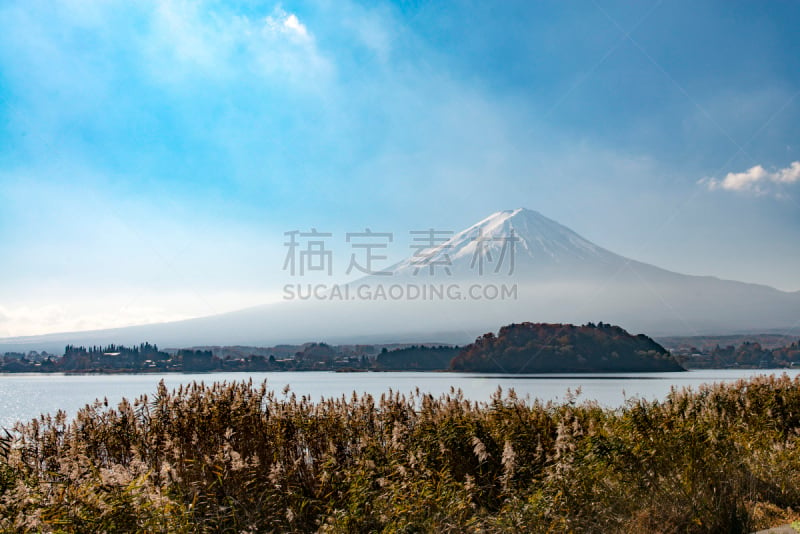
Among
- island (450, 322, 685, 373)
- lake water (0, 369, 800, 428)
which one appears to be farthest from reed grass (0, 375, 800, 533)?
island (450, 322, 685, 373)

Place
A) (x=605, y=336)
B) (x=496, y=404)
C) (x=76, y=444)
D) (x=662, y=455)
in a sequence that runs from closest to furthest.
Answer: (x=76, y=444), (x=662, y=455), (x=496, y=404), (x=605, y=336)

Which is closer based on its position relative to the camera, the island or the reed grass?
the reed grass

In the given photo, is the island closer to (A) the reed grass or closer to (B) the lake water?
(B) the lake water

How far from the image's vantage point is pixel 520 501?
16.0ft

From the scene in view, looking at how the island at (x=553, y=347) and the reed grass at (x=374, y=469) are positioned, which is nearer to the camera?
the reed grass at (x=374, y=469)

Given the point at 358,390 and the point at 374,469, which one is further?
the point at 358,390

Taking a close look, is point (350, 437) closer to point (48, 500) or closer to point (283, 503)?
point (283, 503)

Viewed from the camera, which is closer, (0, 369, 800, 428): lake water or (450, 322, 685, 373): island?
(0, 369, 800, 428): lake water

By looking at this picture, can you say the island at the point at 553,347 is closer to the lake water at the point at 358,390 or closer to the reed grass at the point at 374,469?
the lake water at the point at 358,390

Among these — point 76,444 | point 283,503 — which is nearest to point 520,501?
point 283,503

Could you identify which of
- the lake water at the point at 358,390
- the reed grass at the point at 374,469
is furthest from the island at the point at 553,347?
the reed grass at the point at 374,469

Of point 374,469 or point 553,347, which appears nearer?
point 374,469

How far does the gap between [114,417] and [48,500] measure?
8.22 feet

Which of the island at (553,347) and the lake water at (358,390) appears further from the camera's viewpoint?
the island at (553,347)
